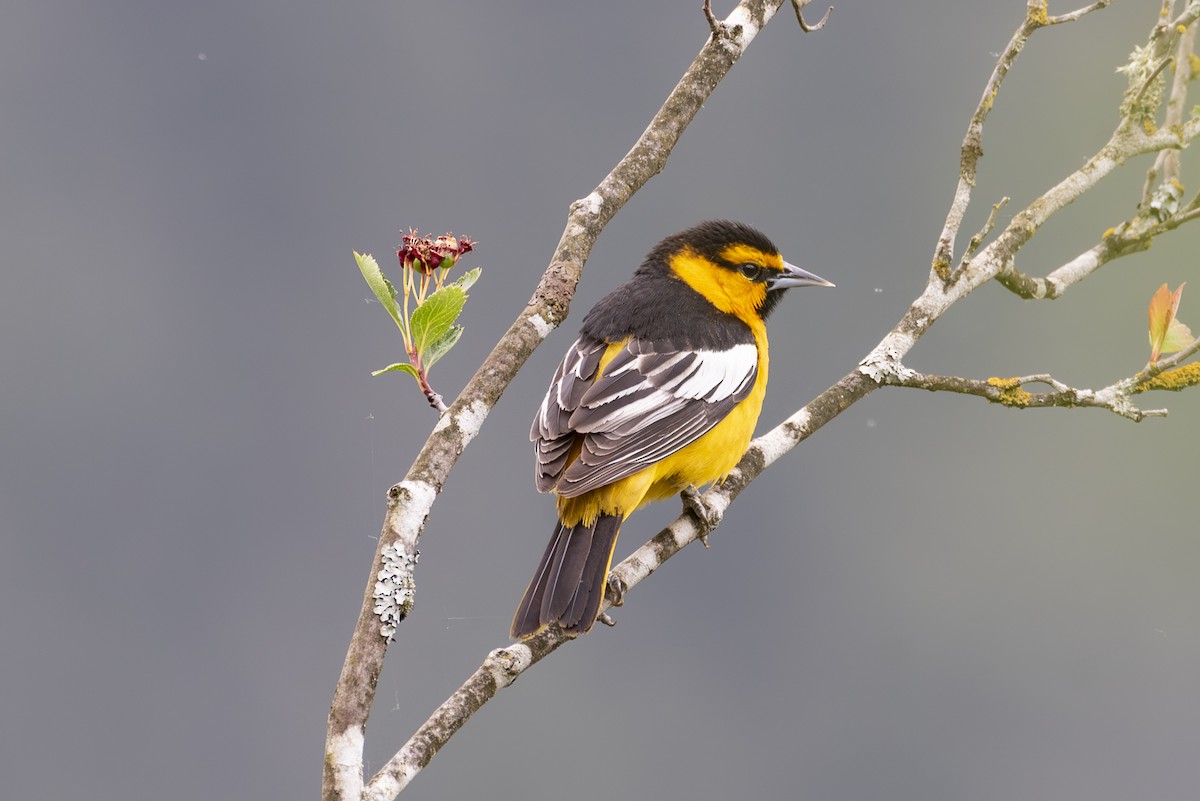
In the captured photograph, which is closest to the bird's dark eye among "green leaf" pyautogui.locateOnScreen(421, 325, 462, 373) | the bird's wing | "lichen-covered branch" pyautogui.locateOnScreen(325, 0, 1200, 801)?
the bird's wing

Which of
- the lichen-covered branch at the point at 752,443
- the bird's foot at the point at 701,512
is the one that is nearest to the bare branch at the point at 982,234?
the lichen-covered branch at the point at 752,443

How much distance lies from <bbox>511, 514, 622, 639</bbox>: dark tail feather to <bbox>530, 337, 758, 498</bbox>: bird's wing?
10cm

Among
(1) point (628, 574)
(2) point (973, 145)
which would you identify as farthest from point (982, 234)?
(1) point (628, 574)

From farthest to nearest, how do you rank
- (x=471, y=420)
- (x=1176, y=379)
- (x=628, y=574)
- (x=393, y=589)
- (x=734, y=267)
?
(x=734, y=267) → (x=1176, y=379) → (x=628, y=574) → (x=471, y=420) → (x=393, y=589)

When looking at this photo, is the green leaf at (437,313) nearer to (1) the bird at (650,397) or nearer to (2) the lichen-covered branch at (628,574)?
(2) the lichen-covered branch at (628,574)

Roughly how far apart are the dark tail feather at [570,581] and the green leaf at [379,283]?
0.64 meters

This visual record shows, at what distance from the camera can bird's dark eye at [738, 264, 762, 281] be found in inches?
127

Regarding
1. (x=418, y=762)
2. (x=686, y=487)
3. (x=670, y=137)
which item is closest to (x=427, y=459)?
(x=418, y=762)

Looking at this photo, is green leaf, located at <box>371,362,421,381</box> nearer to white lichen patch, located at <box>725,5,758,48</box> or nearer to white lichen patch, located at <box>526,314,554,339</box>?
white lichen patch, located at <box>526,314,554,339</box>

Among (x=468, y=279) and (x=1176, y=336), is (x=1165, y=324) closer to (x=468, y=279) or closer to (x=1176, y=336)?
(x=1176, y=336)

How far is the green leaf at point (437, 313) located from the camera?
1875 mm

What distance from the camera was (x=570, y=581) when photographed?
7.77ft

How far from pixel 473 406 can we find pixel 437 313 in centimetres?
15

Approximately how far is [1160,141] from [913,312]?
2.22 feet
